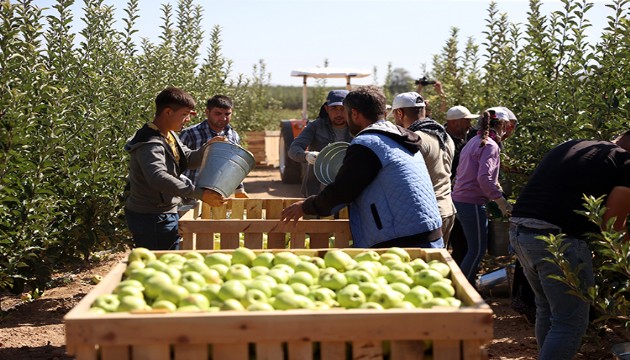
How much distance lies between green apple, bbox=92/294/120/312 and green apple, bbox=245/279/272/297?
475 mm

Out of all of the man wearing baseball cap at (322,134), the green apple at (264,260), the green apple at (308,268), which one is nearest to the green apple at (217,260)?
the green apple at (264,260)

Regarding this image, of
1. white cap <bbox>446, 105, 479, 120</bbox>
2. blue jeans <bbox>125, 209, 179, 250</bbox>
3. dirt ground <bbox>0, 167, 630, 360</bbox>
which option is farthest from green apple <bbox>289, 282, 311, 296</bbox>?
white cap <bbox>446, 105, 479, 120</bbox>

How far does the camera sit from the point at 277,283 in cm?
312

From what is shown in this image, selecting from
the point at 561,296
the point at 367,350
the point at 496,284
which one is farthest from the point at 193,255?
the point at 496,284

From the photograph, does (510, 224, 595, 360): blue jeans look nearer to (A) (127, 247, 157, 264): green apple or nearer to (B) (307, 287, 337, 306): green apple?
(B) (307, 287, 337, 306): green apple

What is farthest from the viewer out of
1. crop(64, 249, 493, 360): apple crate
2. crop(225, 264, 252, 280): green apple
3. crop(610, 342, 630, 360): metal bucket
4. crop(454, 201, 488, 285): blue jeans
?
crop(454, 201, 488, 285): blue jeans

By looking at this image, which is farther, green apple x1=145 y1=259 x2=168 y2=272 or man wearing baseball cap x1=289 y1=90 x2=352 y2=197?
man wearing baseball cap x1=289 y1=90 x2=352 y2=197

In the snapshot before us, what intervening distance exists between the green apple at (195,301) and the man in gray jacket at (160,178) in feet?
6.04

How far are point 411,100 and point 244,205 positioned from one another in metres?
1.39

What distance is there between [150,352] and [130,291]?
32 centimetres

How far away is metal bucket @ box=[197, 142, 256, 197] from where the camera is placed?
4785 mm

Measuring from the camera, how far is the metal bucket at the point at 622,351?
4539 millimetres

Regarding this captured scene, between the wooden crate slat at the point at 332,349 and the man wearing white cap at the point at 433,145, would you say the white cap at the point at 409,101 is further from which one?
the wooden crate slat at the point at 332,349

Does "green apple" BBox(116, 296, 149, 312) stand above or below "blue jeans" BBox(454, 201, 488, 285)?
above
